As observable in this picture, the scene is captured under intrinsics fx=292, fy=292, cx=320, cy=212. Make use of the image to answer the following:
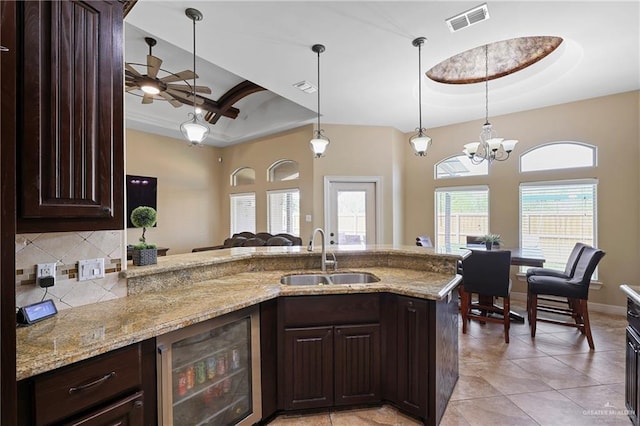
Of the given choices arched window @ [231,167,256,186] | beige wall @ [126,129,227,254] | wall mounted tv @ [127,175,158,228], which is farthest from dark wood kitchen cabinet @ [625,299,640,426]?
beige wall @ [126,129,227,254]

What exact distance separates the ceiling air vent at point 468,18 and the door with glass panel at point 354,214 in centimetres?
301

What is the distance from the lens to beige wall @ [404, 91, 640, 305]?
396cm

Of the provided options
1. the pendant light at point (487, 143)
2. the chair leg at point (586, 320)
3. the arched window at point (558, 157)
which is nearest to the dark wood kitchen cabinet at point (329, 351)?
the chair leg at point (586, 320)

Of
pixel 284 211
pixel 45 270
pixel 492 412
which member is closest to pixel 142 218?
pixel 45 270

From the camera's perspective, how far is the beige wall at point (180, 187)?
19.1 ft

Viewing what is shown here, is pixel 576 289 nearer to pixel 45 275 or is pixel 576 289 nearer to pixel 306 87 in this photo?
pixel 306 87

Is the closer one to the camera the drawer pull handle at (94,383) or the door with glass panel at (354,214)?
the drawer pull handle at (94,383)

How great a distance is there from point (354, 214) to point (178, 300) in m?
3.93

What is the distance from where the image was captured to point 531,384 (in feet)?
8.00

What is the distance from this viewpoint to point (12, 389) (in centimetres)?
90

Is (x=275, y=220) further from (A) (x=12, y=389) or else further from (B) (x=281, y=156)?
(A) (x=12, y=389)

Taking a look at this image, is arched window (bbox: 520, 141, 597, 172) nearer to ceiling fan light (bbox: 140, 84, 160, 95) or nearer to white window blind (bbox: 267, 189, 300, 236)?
white window blind (bbox: 267, 189, 300, 236)

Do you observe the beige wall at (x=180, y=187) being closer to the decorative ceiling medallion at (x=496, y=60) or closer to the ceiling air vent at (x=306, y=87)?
the ceiling air vent at (x=306, y=87)

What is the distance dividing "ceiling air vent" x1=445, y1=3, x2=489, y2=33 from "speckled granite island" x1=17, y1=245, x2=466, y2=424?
1.98 metres
